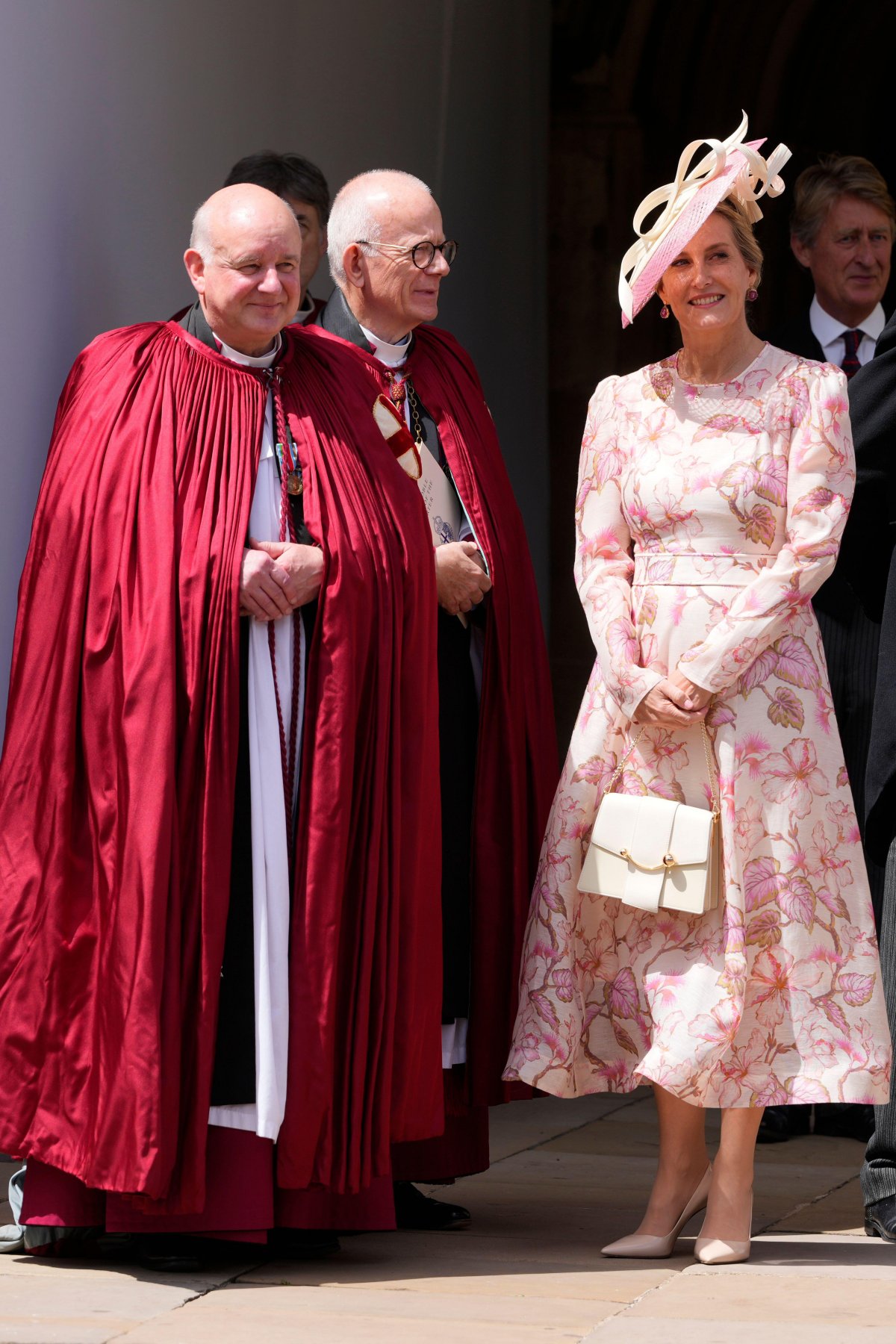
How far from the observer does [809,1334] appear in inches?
138

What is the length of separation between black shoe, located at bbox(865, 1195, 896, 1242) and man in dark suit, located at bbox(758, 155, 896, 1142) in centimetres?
119

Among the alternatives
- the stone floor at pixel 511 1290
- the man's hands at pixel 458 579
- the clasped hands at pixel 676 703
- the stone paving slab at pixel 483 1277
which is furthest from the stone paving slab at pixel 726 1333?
the man's hands at pixel 458 579

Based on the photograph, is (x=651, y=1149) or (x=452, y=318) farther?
(x=452, y=318)

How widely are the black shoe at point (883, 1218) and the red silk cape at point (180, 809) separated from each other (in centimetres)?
87

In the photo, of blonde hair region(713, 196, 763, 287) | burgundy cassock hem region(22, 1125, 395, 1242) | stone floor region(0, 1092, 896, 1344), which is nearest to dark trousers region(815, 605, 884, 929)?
stone floor region(0, 1092, 896, 1344)

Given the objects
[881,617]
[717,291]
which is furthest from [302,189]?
[881,617]

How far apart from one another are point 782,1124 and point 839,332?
6.55 feet

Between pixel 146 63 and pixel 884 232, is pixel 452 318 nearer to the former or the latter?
pixel 884 232

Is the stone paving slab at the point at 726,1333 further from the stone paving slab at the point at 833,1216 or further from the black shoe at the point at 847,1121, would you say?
the black shoe at the point at 847,1121

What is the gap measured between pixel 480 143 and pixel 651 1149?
10.6 feet

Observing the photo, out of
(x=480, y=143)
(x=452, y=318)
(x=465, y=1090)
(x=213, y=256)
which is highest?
(x=480, y=143)

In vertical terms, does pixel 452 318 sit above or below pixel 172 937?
above

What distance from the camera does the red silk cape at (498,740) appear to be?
4.45 m

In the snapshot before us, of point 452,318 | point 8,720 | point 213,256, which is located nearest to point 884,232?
point 452,318
